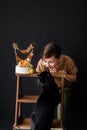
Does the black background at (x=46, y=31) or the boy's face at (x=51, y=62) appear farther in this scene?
the black background at (x=46, y=31)

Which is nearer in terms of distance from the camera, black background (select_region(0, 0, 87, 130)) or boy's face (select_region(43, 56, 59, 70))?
boy's face (select_region(43, 56, 59, 70))

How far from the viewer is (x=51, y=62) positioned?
2764mm

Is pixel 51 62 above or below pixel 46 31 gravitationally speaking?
below

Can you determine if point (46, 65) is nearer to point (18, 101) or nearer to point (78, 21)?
point (18, 101)

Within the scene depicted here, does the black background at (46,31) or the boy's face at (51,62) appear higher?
the black background at (46,31)

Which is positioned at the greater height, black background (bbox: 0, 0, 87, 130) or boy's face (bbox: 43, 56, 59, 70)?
black background (bbox: 0, 0, 87, 130)

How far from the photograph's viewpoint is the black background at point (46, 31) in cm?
347

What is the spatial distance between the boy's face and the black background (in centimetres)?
70

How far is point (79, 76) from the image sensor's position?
353 cm

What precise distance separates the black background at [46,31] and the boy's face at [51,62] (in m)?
0.70

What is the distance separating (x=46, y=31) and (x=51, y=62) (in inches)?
32.3

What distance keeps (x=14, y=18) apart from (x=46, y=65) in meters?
0.96

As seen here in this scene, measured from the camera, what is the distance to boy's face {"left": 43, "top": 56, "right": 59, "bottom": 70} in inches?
108

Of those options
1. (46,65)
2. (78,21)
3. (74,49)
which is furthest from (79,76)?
(46,65)
